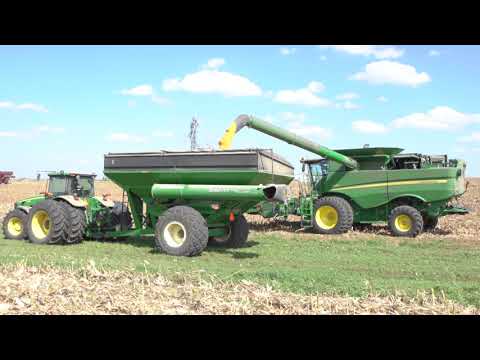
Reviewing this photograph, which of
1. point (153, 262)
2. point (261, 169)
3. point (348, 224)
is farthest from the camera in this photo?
point (348, 224)

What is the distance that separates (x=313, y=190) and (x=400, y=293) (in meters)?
9.16

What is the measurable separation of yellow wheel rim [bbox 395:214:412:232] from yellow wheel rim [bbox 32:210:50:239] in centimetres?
944

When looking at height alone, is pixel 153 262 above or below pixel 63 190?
below

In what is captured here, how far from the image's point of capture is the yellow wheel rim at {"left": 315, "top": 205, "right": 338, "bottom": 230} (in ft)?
46.7

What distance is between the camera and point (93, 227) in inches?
466

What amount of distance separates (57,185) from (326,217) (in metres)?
7.82

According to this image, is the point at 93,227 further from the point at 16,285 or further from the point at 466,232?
the point at 466,232

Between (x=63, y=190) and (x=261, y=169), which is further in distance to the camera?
(x=63, y=190)

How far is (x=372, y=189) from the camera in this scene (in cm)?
1411

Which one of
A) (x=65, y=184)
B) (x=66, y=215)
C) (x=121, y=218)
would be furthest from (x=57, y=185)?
(x=121, y=218)

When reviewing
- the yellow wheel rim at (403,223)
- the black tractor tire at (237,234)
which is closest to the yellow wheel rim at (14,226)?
the black tractor tire at (237,234)

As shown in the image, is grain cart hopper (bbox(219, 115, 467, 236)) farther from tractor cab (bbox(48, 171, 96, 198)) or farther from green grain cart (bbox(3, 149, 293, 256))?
tractor cab (bbox(48, 171, 96, 198))

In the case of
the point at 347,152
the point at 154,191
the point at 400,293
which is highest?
the point at 347,152

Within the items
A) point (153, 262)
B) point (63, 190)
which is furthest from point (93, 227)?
point (153, 262)
